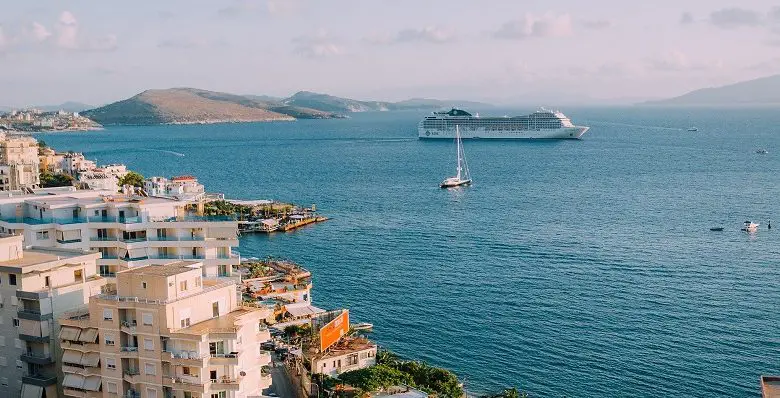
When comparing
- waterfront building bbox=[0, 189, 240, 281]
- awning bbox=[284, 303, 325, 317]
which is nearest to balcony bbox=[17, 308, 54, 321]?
waterfront building bbox=[0, 189, 240, 281]

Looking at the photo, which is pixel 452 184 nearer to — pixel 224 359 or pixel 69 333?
pixel 69 333

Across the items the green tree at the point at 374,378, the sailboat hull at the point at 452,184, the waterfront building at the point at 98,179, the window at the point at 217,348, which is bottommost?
the green tree at the point at 374,378

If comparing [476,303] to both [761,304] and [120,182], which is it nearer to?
[761,304]

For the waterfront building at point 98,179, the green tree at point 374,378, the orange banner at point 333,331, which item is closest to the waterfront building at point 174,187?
the waterfront building at point 98,179

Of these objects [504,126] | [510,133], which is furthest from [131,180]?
[504,126]

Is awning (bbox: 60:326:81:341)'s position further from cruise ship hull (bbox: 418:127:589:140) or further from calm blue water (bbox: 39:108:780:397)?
cruise ship hull (bbox: 418:127:589:140)

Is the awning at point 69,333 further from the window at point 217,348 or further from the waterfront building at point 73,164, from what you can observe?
the waterfront building at point 73,164

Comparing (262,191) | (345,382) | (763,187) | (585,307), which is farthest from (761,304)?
(262,191)
